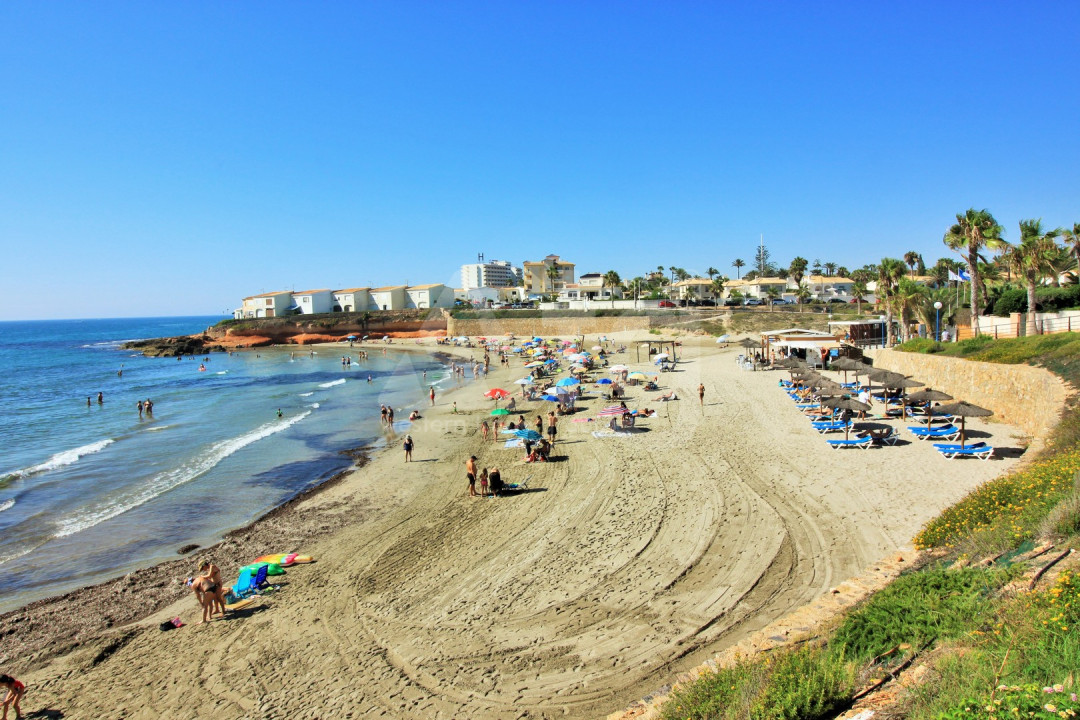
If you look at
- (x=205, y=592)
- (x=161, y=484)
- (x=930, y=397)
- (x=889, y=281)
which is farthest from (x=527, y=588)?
(x=889, y=281)

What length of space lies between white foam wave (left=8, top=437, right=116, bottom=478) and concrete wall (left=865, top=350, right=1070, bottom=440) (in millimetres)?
29495

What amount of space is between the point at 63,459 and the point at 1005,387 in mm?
30881

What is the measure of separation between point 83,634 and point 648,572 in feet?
29.2

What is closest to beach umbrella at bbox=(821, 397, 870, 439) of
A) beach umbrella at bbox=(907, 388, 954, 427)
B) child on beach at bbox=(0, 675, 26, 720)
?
beach umbrella at bbox=(907, 388, 954, 427)

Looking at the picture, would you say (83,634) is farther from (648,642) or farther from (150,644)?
(648,642)

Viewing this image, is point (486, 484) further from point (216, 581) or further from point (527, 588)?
point (216, 581)

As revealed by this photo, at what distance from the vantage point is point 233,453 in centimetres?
2108

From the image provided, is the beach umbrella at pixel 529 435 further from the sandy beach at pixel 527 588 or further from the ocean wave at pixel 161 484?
the ocean wave at pixel 161 484

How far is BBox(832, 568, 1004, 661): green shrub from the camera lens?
16.7 feet

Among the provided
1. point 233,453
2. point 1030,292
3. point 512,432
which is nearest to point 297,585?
point 512,432

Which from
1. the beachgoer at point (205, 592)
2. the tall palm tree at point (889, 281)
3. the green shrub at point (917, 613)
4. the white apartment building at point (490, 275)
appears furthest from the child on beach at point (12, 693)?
the white apartment building at point (490, 275)

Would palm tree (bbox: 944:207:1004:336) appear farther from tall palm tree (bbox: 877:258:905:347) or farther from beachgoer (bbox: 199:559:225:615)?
beachgoer (bbox: 199:559:225:615)

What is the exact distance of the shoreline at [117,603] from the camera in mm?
8883

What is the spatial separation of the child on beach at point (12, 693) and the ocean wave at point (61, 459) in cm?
1555
